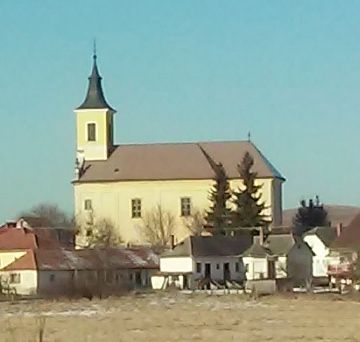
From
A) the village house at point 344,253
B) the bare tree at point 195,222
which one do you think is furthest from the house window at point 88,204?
the village house at point 344,253

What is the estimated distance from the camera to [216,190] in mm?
96375

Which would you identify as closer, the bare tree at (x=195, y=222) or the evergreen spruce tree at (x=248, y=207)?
the evergreen spruce tree at (x=248, y=207)

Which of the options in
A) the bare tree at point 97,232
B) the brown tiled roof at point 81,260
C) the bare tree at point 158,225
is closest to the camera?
the brown tiled roof at point 81,260

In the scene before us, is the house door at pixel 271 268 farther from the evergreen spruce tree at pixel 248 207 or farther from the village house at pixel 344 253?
the evergreen spruce tree at pixel 248 207

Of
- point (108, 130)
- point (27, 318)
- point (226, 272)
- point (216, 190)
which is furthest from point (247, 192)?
point (27, 318)

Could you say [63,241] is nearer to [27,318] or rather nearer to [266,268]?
[266,268]

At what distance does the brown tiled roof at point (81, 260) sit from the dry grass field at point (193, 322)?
23474mm

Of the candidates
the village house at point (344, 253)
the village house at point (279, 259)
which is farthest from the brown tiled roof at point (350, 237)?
the village house at point (279, 259)

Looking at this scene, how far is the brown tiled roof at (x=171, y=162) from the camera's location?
10156cm

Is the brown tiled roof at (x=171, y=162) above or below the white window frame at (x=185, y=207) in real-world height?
above

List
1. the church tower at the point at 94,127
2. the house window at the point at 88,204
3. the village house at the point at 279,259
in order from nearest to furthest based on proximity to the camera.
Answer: the village house at the point at 279,259, the house window at the point at 88,204, the church tower at the point at 94,127

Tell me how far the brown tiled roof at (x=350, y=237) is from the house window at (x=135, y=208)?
24.9 m

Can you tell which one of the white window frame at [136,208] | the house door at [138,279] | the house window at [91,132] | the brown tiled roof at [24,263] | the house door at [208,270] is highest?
the house window at [91,132]

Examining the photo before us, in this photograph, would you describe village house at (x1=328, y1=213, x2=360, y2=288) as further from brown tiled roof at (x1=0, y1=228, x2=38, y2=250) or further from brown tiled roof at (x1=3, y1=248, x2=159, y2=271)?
brown tiled roof at (x1=0, y1=228, x2=38, y2=250)
